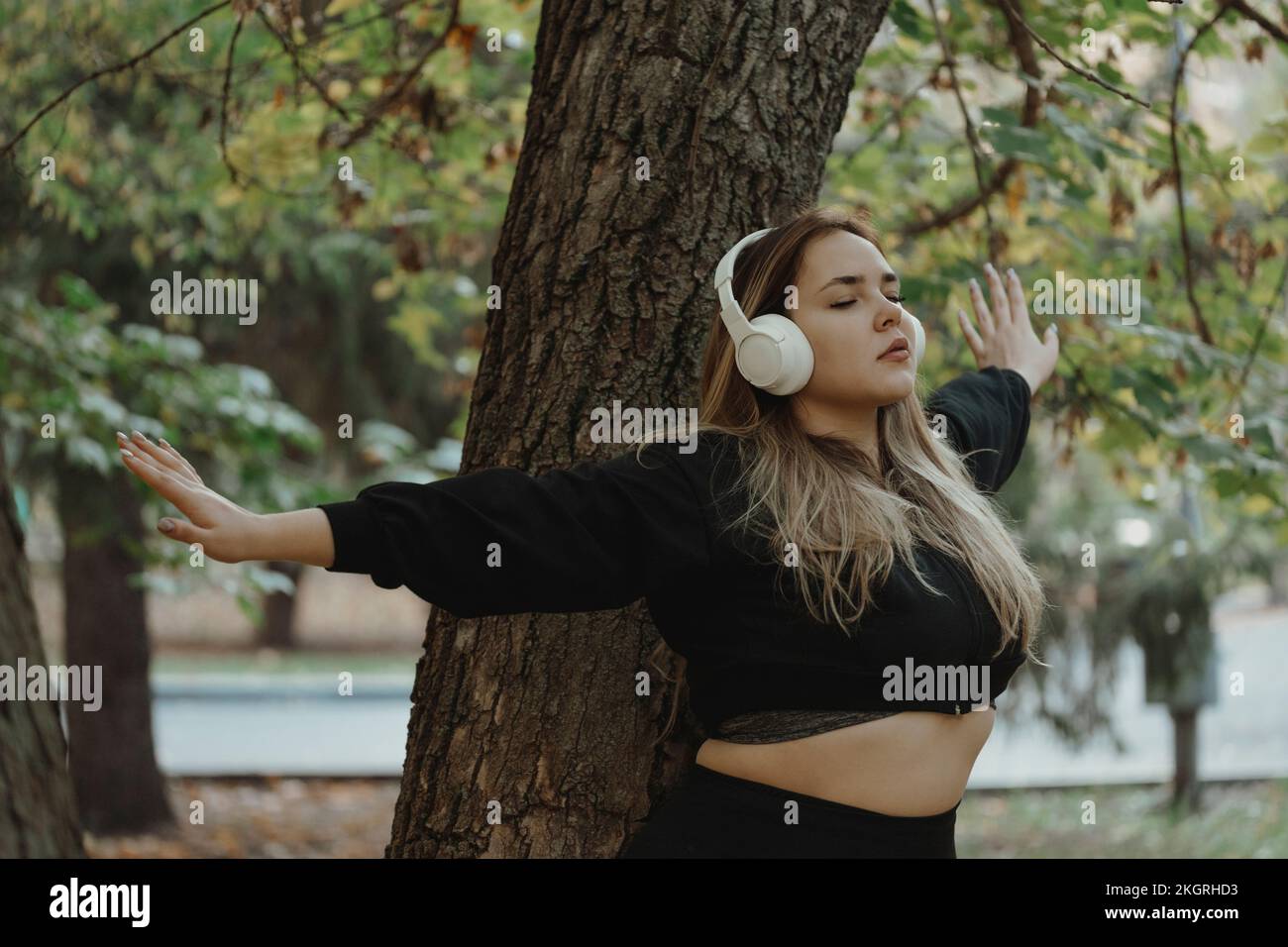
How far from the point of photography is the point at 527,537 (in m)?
2.16

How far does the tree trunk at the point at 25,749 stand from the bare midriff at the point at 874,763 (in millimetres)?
1671

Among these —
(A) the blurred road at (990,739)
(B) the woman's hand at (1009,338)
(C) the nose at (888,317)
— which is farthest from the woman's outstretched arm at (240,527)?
(A) the blurred road at (990,739)

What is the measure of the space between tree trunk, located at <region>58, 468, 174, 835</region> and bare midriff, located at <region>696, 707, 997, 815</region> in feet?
28.1

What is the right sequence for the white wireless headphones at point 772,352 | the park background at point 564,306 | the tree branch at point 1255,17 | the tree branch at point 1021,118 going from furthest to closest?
the tree branch at point 1021,118
the tree branch at point 1255,17
the park background at point 564,306
the white wireless headphones at point 772,352

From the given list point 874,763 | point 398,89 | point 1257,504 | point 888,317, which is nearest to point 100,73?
point 398,89

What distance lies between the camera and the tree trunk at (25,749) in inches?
114

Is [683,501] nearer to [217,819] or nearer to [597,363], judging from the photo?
[597,363]

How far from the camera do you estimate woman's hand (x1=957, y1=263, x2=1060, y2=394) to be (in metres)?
3.46

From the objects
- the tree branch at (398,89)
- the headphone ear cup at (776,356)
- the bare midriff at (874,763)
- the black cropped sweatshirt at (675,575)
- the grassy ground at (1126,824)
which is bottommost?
the grassy ground at (1126,824)

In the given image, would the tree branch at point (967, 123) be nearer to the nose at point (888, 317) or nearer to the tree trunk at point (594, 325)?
the tree trunk at point (594, 325)

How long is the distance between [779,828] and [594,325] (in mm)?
1217

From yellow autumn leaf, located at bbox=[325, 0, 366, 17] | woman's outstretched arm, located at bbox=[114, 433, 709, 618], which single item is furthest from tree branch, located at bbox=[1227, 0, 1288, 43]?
yellow autumn leaf, located at bbox=[325, 0, 366, 17]
